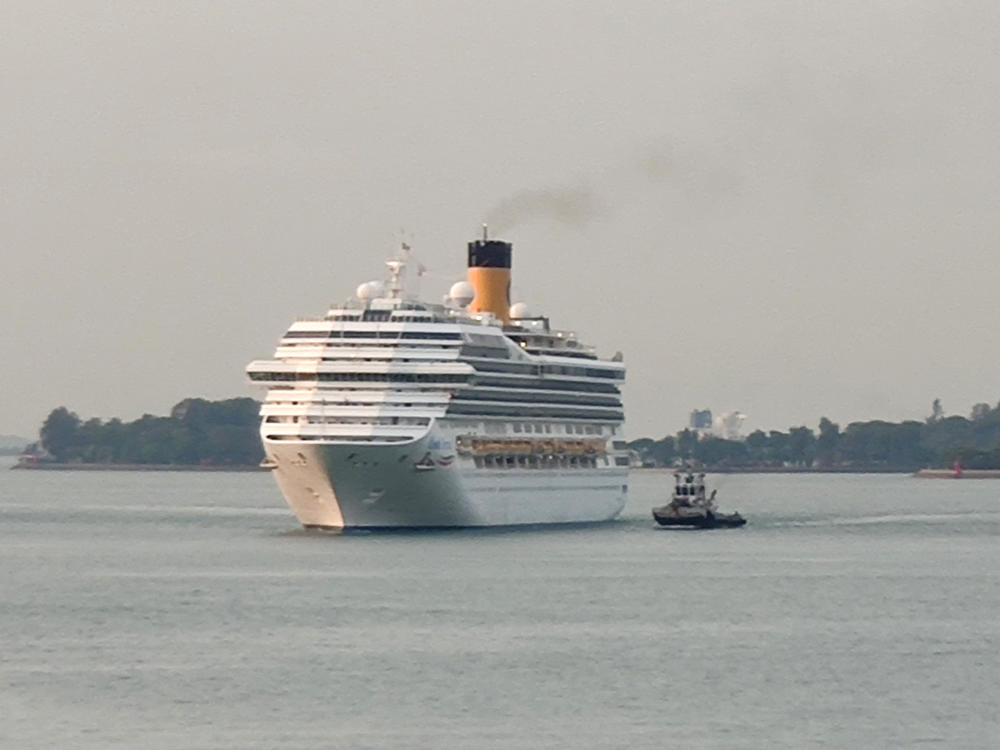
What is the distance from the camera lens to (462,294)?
120562 millimetres

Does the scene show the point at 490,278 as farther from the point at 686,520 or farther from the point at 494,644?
the point at 494,644

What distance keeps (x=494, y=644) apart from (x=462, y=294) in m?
56.9

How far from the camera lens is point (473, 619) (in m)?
70.9

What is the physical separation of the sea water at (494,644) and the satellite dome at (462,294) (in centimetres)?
1416

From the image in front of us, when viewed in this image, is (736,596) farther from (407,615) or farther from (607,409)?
(607,409)

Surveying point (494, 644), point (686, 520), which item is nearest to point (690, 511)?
point (686, 520)

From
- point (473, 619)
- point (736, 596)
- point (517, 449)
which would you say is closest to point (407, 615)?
point (473, 619)

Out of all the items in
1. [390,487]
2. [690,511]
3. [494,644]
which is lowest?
[494,644]

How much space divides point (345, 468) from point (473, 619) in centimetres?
3033

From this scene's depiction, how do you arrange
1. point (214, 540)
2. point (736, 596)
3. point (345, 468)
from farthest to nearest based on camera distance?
1. point (214, 540)
2. point (345, 468)
3. point (736, 596)

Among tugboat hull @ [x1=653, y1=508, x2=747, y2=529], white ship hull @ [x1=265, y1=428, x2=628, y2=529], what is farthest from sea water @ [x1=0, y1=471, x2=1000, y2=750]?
tugboat hull @ [x1=653, y1=508, x2=747, y2=529]

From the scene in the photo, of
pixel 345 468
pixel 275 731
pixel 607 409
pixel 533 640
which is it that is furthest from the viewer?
pixel 607 409

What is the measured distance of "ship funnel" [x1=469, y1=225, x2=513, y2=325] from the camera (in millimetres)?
→ 124500

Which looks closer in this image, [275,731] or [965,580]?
[275,731]
